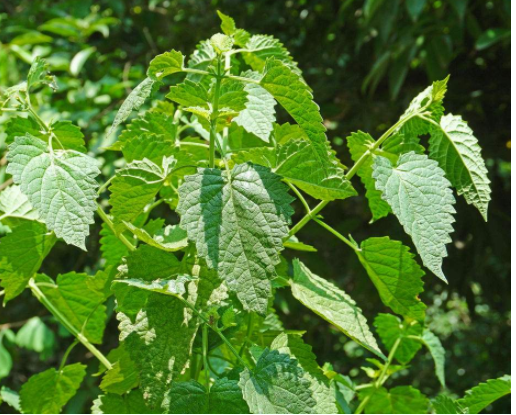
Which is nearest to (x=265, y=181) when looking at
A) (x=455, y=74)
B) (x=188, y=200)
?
(x=188, y=200)

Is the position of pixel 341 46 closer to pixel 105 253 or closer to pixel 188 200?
pixel 105 253

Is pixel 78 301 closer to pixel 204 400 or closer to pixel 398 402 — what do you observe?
pixel 204 400

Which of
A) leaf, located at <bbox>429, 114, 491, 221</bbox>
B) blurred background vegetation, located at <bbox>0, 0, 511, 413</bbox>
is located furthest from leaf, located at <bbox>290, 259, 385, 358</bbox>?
blurred background vegetation, located at <bbox>0, 0, 511, 413</bbox>

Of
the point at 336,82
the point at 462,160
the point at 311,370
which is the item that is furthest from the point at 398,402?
the point at 336,82

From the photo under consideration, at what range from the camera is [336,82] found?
193 centimetres

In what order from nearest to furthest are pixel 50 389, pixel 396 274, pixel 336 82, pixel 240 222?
pixel 240 222, pixel 396 274, pixel 50 389, pixel 336 82

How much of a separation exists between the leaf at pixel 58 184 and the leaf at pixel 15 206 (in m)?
0.15

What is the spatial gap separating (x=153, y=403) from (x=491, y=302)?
1.58 m

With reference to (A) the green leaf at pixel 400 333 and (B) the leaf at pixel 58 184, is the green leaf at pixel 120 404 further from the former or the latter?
(A) the green leaf at pixel 400 333

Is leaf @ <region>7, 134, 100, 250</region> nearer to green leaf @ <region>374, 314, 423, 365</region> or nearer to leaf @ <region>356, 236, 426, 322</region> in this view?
leaf @ <region>356, 236, 426, 322</region>

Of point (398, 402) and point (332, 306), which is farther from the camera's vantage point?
point (398, 402)

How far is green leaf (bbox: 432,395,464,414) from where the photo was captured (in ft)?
2.14

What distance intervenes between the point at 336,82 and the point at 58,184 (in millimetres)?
1496

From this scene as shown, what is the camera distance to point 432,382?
2287 millimetres
